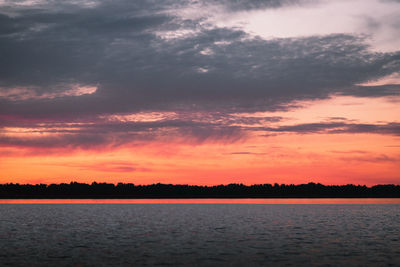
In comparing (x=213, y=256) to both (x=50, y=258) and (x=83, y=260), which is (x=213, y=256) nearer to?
(x=83, y=260)

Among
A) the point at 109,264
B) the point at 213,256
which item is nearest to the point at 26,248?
the point at 109,264

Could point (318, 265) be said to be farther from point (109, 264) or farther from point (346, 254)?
point (109, 264)

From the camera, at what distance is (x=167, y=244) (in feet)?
206

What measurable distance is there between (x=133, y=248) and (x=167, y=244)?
5700mm

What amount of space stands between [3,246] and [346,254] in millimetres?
43444

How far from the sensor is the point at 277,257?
50062 mm

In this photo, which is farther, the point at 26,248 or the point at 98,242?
the point at 98,242

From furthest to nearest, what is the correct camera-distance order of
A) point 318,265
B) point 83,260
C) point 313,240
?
point 313,240
point 83,260
point 318,265

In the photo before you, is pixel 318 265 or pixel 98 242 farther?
pixel 98 242

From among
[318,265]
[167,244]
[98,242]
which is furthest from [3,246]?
[318,265]

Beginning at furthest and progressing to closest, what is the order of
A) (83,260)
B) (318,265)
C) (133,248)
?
(133,248) < (83,260) < (318,265)

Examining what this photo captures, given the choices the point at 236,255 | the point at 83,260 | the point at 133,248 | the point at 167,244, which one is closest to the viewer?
the point at 83,260

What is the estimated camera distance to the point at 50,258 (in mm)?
49750

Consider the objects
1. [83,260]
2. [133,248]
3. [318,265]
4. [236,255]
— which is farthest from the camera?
[133,248]
